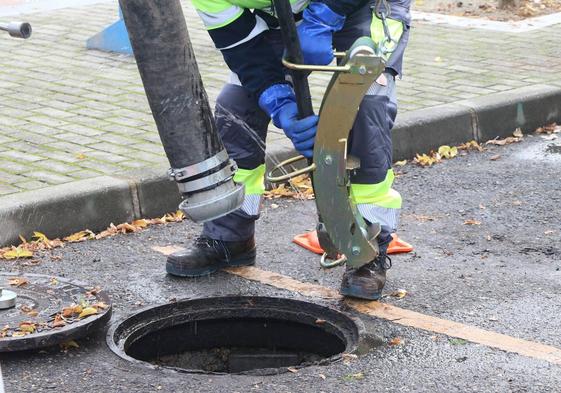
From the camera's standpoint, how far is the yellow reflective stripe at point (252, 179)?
4809mm

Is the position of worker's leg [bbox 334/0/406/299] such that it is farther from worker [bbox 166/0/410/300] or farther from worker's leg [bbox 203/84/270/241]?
worker's leg [bbox 203/84/270/241]

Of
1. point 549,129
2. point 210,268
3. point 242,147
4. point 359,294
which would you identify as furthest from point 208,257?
point 549,129

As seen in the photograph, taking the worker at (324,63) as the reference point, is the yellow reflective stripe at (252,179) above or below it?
below

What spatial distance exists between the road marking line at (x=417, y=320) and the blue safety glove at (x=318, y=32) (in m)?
0.92

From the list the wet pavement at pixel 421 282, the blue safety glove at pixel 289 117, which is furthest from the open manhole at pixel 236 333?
the blue safety glove at pixel 289 117

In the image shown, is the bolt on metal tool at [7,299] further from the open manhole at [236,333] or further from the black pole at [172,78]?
the black pole at [172,78]

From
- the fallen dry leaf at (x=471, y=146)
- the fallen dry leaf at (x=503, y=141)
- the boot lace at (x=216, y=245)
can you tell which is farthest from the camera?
the fallen dry leaf at (x=503, y=141)

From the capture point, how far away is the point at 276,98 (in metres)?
4.37

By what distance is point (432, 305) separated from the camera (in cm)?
439

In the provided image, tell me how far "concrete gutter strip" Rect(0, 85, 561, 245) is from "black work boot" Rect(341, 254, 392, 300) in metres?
1.36

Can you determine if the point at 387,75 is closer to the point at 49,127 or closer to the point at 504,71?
the point at 49,127

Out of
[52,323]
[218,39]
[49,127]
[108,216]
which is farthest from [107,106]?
[52,323]

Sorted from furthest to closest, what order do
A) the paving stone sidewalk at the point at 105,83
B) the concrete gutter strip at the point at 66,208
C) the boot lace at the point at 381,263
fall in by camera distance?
the paving stone sidewalk at the point at 105,83 → the concrete gutter strip at the point at 66,208 → the boot lace at the point at 381,263

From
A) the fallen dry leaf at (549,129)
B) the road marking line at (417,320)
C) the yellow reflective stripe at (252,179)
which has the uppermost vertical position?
the yellow reflective stripe at (252,179)
